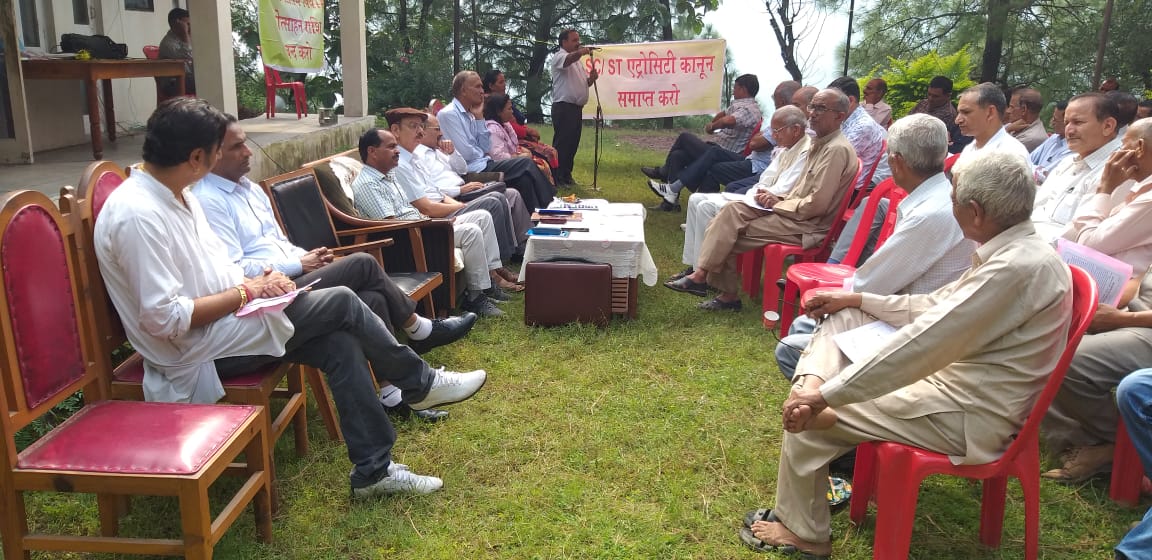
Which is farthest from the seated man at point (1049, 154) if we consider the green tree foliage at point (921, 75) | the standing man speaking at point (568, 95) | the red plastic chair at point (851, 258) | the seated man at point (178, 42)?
the seated man at point (178, 42)

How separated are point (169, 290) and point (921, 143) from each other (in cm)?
266

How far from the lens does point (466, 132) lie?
666 cm

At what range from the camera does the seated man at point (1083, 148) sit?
12.8 ft

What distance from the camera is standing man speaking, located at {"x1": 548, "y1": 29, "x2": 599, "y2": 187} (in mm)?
8914

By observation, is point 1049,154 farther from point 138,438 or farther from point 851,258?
point 138,438

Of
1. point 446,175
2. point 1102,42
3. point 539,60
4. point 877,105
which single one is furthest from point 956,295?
point 539,60

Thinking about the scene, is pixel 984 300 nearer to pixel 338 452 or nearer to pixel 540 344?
pixel 338 452

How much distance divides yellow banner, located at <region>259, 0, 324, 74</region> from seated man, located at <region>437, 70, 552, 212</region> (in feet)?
4.92

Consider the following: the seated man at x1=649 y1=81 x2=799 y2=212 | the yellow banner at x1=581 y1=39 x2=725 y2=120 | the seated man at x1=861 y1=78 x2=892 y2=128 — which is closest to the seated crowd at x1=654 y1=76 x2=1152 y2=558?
the seated man at x1=649 y1=81 x2=799 y2=212

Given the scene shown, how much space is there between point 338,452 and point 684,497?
4.47 feet

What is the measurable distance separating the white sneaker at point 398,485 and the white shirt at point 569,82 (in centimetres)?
679

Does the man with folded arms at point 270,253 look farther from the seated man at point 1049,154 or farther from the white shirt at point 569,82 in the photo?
the white shirt at point 569,82

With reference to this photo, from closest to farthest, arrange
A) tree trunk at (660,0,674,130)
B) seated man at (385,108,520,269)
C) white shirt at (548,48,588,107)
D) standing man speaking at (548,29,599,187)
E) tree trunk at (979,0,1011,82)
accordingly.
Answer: seated man at (385,108,520,269) < standing man speaking at (548,29,599,187) < white shirt at (548,48,588,107) < tree trunk at (979,0,1011,82) < tree trunk at (660,0,674,130)

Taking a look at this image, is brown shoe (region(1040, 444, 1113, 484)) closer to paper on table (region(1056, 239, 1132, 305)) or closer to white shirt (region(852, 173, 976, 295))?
paper on table (region(1056, 239, 1132, 305))
